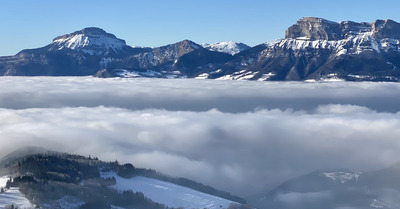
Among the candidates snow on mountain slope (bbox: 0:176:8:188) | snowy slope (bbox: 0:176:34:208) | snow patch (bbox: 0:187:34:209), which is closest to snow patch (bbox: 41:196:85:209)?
snow patch (bbox: 0:187:34:209)

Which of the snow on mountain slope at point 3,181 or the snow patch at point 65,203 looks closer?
the snow patch at point 65,203

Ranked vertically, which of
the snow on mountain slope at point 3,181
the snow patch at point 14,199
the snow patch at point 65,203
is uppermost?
the snow on mountain slope at point 3,181

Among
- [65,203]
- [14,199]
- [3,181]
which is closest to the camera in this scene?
[14,199]

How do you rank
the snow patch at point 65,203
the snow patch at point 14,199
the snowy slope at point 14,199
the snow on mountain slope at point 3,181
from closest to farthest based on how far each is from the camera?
the snow patch at point 14,199 → the snowy slope at point 14,199 → the snow patch at point 65,203 → the snow on mountain slope at point 3,181

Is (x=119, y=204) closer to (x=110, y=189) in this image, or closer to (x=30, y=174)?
(x=110, y=189)

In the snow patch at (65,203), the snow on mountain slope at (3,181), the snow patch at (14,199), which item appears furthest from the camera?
the snow on mountain slope at (3,181)

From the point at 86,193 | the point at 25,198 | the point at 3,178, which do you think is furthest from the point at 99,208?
the point at 3,178

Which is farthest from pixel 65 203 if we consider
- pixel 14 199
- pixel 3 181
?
pixel 3 181

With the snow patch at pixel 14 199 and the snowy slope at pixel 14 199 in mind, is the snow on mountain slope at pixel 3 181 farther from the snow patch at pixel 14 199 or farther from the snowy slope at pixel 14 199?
the snow patch at pixel 14 199

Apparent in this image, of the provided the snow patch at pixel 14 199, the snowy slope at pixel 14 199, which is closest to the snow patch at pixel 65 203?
the snow patch at pixel 14 199

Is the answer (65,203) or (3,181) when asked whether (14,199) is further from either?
(3,181)

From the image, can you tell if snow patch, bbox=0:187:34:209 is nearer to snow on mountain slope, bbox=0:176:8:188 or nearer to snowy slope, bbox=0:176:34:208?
snowy slope, bbox=0:176:34:208
